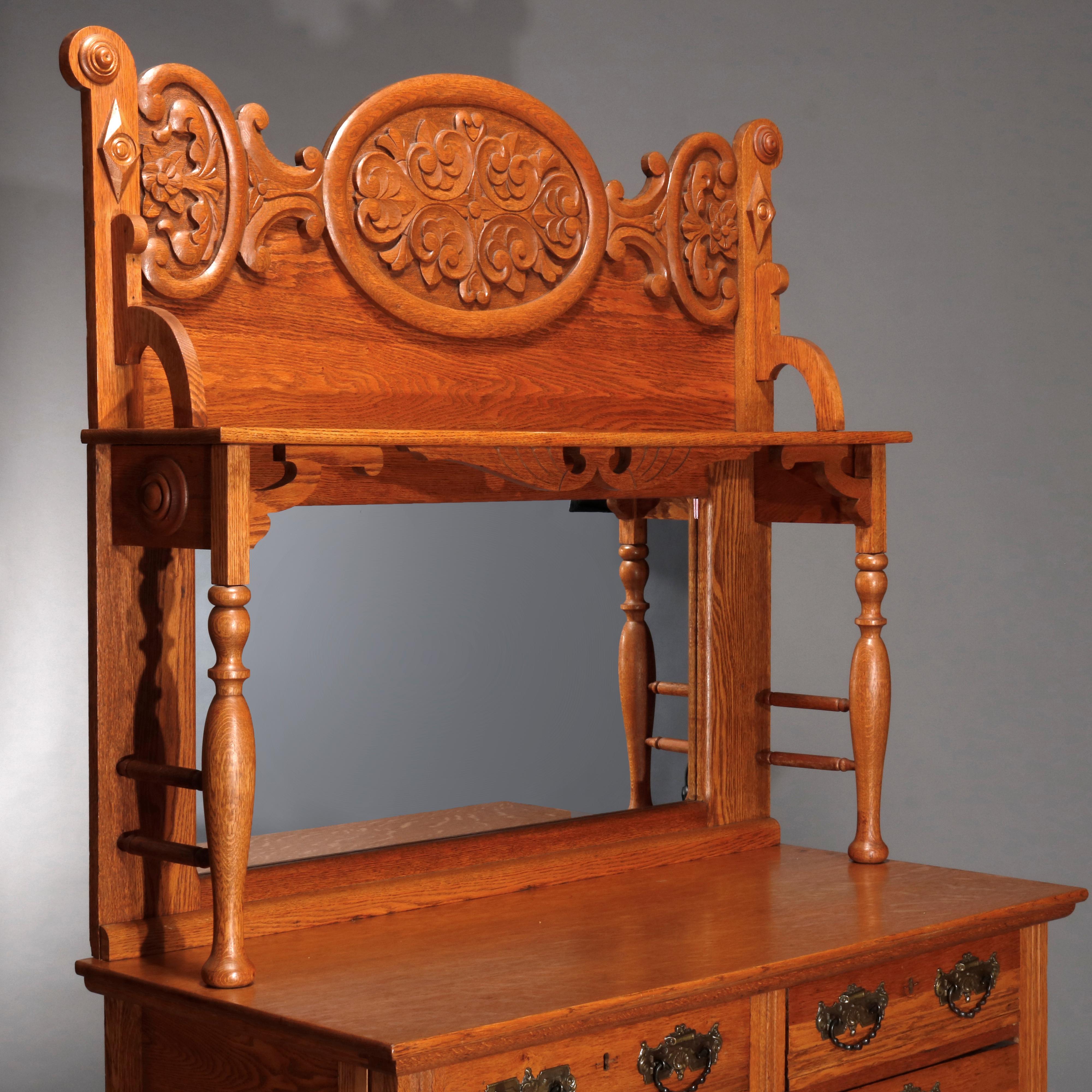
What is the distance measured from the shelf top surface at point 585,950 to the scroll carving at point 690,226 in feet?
3.29

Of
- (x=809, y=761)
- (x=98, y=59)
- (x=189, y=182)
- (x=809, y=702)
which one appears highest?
(x=98, y=59)

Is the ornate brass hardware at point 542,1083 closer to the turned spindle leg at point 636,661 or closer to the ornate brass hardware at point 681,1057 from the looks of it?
the ornate brass hardware at point 681,1057

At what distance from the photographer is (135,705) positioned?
225 cm

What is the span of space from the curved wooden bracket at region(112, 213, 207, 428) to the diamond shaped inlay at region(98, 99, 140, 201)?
45 mm

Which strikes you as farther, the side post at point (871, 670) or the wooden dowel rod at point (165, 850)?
the side post at point (871, 670)

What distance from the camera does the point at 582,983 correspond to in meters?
2.07

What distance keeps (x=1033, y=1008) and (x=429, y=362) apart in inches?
56.8

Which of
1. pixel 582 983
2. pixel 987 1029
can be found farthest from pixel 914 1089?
pixel 582 983

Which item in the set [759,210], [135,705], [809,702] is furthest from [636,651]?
[135,705]

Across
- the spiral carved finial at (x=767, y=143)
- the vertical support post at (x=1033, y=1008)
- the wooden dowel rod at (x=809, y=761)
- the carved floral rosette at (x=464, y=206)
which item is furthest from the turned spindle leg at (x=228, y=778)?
the spiral carved finial at (x=767, y=143)

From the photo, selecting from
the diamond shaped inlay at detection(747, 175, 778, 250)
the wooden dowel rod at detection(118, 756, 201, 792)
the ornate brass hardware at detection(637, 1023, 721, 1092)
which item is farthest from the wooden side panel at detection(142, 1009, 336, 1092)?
the diamond shaped inlay at detection(747, 175, 778, 250)

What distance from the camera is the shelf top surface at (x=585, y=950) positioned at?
1935 millimetres

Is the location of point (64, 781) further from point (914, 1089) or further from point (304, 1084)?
point (914, 1089)

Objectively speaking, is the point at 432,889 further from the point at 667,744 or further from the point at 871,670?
the point at 871,670
